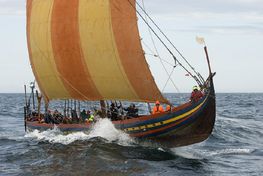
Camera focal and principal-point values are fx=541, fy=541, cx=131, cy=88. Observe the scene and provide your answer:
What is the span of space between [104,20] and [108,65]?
2.25 meters

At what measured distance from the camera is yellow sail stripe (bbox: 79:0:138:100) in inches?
1041

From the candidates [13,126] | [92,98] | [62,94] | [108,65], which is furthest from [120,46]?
[13,126]

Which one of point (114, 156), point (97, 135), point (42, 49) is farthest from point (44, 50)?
point (114, 156)

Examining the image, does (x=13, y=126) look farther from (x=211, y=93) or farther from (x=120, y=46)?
(x=211, y=93)

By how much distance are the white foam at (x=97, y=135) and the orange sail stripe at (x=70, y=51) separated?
6.51 feet

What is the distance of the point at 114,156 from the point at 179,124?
316cm

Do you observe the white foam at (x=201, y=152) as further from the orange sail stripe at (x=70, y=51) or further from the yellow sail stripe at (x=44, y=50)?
the yellow sail stripe at (x=44, y=50)

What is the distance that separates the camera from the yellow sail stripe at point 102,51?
2644 centimetres

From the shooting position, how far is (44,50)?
30.7 meters

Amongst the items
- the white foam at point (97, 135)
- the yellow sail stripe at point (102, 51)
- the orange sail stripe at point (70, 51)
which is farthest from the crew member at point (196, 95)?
the orange sail stripe at point (70, 51)

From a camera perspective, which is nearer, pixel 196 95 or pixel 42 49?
pixel 196 95

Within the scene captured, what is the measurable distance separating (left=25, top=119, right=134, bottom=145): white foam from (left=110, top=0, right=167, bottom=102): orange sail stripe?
2.11 m

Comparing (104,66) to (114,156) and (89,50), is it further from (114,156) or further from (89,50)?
(114,156)

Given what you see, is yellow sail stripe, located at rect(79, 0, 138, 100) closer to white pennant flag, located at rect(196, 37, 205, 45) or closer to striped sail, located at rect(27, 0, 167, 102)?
striped sail, located at rect(27, 0, 167, 102)
